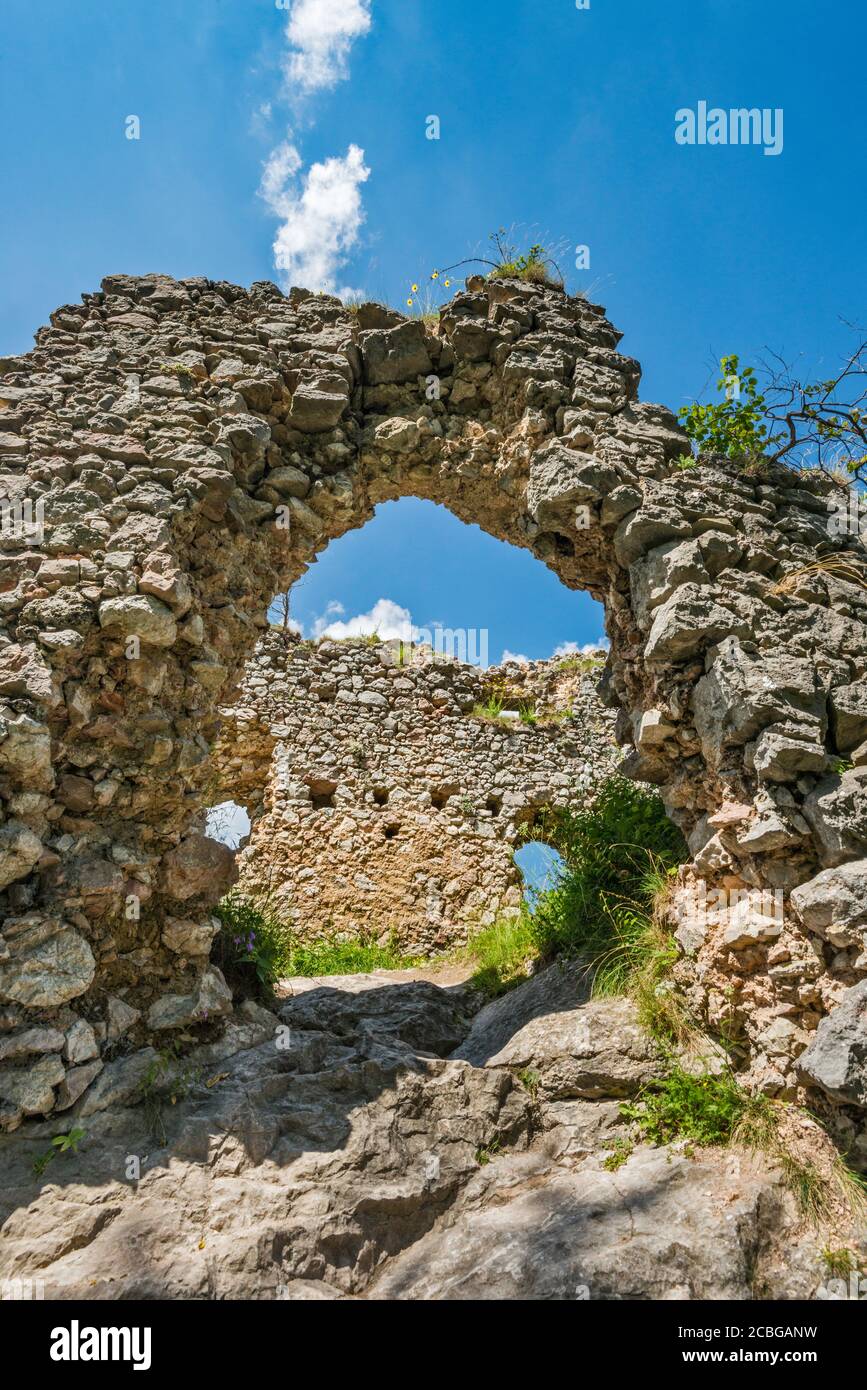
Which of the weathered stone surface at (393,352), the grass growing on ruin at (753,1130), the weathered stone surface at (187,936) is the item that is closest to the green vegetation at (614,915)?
the grass growing on ruin at (753,1130)

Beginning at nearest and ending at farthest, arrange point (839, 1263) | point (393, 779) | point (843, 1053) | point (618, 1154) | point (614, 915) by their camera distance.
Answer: point (839, 1263) < point (843, 1053) < point (618, 1154) < point (614, 915) < point (393, 779)

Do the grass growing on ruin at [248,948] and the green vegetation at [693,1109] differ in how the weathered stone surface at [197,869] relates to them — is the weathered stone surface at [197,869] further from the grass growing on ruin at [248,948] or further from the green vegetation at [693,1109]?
the green vegetation at [693,1109]

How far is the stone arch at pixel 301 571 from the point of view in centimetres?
313

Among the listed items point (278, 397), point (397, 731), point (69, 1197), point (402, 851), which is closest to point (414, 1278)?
point (69, 1197)

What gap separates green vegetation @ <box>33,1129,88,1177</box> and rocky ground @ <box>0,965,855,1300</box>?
2cm

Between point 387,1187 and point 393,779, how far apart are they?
235 inches

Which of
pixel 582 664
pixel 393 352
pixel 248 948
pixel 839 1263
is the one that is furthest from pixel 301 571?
pixel 582 664

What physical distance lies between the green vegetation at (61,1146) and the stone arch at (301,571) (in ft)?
0.51

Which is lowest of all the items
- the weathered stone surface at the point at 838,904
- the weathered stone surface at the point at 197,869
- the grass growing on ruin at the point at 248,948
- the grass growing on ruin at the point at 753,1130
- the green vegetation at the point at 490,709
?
the grass growing on ruin at the point at 753,1130

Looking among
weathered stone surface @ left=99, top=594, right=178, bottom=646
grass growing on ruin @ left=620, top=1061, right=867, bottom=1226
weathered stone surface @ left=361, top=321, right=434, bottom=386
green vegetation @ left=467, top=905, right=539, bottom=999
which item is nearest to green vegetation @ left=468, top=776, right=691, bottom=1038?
green vegetation @ left=467, top=905, right=539, bottom=999

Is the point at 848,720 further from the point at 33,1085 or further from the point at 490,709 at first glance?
the point at 490,709

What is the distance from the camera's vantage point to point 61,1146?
277cm

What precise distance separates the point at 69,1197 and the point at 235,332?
187 inches

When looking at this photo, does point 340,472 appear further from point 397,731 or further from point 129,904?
point 397,731
